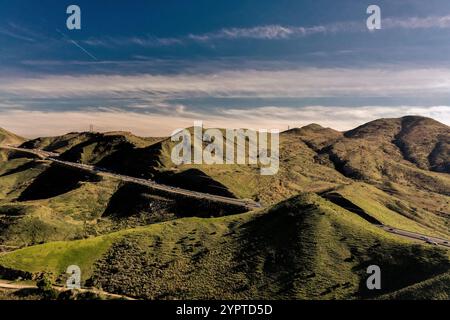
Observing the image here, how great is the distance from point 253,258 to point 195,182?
9144 centimetres

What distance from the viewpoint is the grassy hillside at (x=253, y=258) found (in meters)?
74.2

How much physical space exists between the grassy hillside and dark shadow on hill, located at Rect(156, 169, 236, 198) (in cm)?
5707

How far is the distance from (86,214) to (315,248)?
102342mm

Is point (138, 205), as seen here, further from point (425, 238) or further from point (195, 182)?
point (425, 238)

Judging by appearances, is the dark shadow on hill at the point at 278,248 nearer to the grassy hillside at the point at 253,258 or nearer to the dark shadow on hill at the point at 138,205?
the grassy hillside at the point at 253,258

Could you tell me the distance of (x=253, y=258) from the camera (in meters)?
86.6

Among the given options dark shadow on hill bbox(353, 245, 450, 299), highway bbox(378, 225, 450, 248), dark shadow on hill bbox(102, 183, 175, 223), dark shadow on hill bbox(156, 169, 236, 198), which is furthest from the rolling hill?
dark shadow on hill bbox(156, 169, 236, 198)

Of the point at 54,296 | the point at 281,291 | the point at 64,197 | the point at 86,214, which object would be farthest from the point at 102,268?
the point at 64,197

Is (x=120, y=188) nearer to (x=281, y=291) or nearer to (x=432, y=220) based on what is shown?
(x=281, y=291)

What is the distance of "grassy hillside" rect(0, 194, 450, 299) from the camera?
74250 millimetres

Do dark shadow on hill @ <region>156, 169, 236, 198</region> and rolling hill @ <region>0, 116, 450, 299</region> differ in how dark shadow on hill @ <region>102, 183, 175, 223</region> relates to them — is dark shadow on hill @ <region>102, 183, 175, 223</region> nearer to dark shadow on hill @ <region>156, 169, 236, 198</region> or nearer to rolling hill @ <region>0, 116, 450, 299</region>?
rolling hill @ <region>0, 116, 450, 299</region>

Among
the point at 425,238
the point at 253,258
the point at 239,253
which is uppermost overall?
the point at 425,238

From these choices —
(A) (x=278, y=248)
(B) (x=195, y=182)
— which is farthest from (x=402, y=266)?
(B) (x=195, y=182)

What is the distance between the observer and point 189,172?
18425cm
